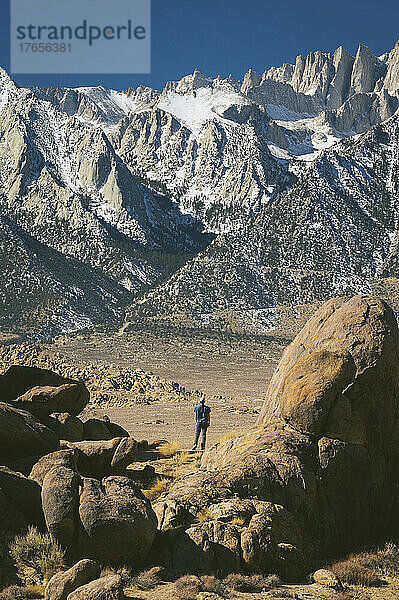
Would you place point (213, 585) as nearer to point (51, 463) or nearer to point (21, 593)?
point (21, 593)

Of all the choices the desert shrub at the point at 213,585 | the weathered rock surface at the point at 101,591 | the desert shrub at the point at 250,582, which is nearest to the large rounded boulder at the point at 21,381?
the desert shrub at the point at 213,585

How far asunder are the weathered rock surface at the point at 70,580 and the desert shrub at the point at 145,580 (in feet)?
2.75

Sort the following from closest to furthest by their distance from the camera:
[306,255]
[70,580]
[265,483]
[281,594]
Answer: [70,580], [281,594], [265,483], [306,255]

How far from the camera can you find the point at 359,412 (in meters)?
13.3

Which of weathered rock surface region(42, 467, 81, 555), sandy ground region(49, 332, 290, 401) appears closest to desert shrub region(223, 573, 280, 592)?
weathered rock surface region(42, 467, 81, 555)

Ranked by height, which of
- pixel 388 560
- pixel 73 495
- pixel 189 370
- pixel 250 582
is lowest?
pixel 189 370

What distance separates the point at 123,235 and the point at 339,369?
176013 mm

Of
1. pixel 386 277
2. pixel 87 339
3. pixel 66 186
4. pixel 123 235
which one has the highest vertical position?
pixel 66 186

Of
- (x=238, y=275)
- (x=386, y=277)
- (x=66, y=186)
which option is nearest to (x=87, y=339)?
(x=238, y=275)

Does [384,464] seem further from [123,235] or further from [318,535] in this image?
[123,235]

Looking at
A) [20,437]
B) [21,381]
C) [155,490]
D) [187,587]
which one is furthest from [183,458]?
[187,587]

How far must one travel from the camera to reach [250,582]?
9695 mm

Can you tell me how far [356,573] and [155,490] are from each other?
5.49 meters

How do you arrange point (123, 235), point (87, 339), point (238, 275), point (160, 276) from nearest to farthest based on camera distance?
point (87, 339) < point (238, 275) < point (160, 276) < point (123, 235)
